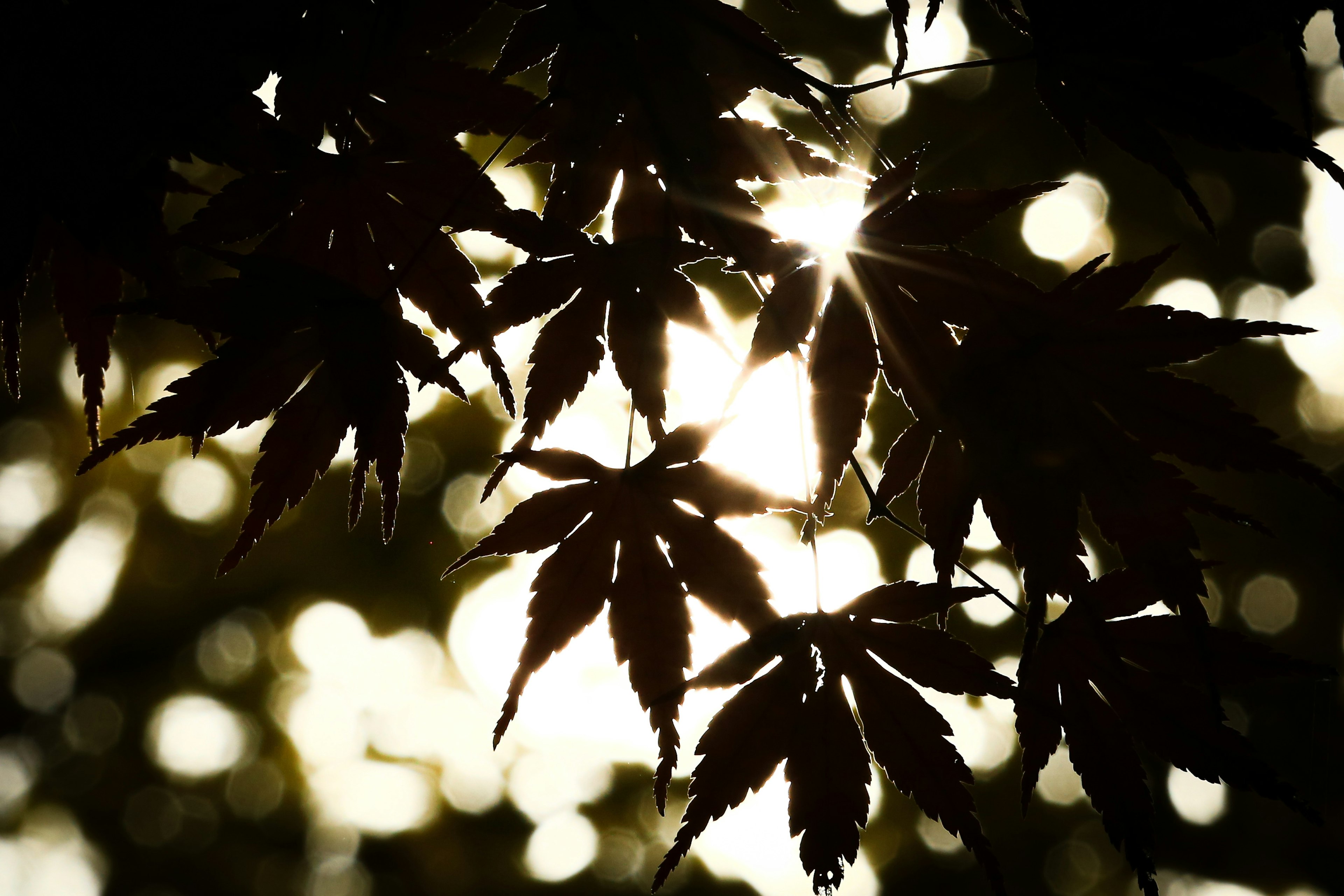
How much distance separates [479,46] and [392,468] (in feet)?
13.5

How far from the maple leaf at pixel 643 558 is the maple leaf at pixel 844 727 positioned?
6cm

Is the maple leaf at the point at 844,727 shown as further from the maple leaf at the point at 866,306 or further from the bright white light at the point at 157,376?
the bright white light at the point at 157,376

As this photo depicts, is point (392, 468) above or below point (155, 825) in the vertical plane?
above

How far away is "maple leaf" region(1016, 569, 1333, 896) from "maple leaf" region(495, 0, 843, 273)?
1.82 ft

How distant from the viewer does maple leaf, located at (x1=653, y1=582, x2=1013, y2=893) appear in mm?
854

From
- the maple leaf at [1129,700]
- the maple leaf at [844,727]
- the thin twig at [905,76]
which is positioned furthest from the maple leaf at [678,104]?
the maple leaf at [1129,700]

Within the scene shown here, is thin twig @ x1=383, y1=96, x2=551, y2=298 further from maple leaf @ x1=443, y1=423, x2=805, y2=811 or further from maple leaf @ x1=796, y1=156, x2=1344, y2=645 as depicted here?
maple leaf @ x1=796, y1=156, x2=1344, y2=645

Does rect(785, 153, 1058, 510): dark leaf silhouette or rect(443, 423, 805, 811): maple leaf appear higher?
rect(785, 153, 1058, 510): dark leaf silhouette

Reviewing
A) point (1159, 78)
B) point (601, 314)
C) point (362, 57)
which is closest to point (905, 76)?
point (1159, 78)

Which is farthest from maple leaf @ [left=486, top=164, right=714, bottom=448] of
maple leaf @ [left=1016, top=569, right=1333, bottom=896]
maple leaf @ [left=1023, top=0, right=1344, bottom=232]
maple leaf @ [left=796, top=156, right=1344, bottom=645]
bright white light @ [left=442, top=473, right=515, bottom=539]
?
bright white light @ [left=442, top=473, right=515, bottom=539]

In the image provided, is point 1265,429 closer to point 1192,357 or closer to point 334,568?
point 1192,357

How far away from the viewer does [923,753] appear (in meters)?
0.87

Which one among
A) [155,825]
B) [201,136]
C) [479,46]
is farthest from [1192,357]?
[155,825]

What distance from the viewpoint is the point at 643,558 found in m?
0.97
